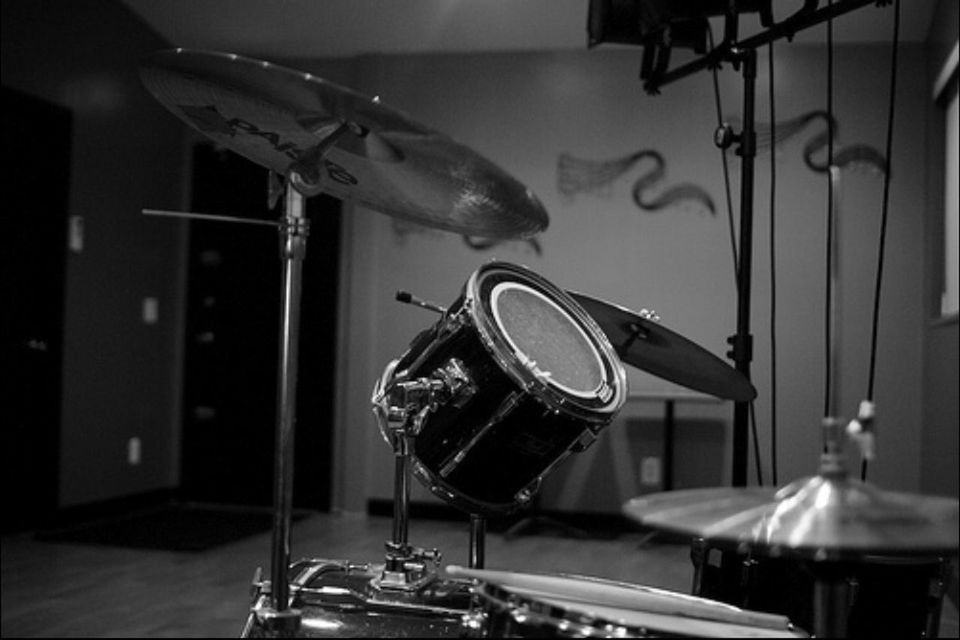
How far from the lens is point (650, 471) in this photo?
5.37 m

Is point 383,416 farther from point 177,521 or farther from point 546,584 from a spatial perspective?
point 177,521

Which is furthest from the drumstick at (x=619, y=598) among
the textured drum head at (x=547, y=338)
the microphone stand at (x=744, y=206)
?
the microphone stand at (x=744, y=206)

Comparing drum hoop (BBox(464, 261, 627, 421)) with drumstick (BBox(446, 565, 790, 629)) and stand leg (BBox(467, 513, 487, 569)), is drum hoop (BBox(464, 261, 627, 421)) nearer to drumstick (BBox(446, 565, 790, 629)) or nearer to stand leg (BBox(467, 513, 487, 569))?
stand leg (BBox(467, 513, 487, 569))

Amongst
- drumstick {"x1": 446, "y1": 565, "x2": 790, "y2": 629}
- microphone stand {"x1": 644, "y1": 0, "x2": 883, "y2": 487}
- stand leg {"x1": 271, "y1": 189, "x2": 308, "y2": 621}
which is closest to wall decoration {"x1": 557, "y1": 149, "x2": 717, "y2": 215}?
microphone stand {"x1": 644, "y1": 0, "x2": 883, "y2": 487}

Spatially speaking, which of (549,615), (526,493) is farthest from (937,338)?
(549,615)

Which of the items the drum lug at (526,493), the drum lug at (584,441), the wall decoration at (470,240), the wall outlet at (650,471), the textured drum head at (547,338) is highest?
the wall decoration at (470,240)

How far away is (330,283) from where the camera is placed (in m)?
5.71

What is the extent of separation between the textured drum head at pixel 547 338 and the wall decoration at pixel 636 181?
12.6 ft

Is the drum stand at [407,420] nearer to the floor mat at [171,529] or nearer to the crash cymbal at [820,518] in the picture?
the crash cymbal at [820,518]

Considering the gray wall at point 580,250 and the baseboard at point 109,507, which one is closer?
the baseboard at point 109,507

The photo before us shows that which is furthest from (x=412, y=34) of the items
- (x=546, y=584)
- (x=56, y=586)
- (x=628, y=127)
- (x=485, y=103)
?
(x=546, y=584)

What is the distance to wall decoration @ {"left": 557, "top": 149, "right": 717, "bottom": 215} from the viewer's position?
5344mm

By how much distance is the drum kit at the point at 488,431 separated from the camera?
932 millimetres

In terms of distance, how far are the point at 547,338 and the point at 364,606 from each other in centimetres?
49
